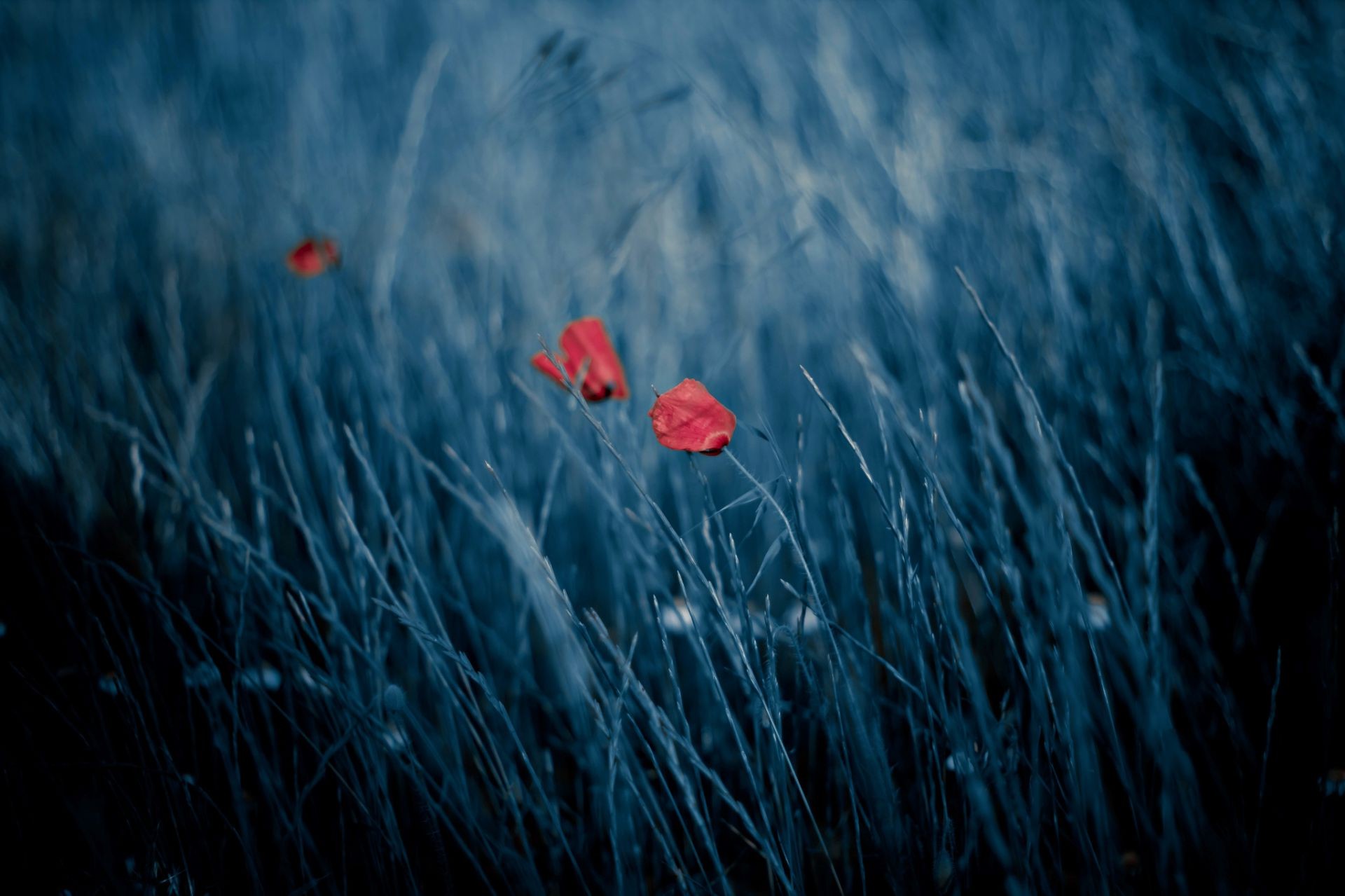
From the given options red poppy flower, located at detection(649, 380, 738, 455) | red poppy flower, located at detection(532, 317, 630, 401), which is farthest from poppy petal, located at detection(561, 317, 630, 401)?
red poppy flower, located at detection(649, 380, 738, 455)

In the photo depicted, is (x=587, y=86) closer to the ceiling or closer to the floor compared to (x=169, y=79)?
closer to the floor

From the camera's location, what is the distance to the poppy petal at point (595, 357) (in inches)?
25.8

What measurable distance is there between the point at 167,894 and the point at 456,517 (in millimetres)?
415

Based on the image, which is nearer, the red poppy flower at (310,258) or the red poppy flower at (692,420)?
the red poppy flower at (692,420)

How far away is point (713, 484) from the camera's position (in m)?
0.98

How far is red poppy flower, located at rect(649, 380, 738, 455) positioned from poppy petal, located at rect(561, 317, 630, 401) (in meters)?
0.14

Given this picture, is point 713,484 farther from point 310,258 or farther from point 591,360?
point 310,258

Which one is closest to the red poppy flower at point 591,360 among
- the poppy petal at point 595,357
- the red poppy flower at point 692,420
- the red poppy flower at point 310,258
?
the poppy petal at point 595,357

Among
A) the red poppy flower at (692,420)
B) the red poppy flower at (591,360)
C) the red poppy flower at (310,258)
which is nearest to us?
the red poppy flower at (692,420)

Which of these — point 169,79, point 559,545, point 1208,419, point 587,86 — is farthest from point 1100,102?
point 169,79

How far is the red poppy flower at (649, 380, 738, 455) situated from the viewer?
1.68ft

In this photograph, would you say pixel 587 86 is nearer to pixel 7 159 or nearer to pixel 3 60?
pixel 7 159

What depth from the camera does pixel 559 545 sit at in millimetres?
891

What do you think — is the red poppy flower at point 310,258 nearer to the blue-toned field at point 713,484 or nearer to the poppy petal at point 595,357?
the blue-toned field at point 713,484
